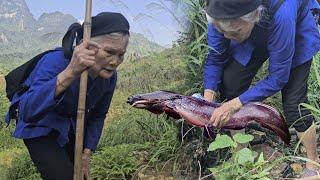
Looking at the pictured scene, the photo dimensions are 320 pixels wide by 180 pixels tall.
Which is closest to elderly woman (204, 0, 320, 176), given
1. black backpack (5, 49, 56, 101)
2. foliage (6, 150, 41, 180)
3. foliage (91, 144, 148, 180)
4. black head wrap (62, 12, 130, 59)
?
black head wrap (62, 12, 130, 59)

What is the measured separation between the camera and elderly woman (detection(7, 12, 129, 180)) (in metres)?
2.89

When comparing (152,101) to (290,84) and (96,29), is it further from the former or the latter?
(290,84)

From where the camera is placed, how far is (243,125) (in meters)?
3.48

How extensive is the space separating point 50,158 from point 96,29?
0.81m

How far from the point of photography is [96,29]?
121 inches

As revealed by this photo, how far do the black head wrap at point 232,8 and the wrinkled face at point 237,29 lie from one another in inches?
2.6

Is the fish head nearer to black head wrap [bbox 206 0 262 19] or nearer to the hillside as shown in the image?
the hillside

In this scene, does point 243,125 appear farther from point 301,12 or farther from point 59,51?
point 59,51

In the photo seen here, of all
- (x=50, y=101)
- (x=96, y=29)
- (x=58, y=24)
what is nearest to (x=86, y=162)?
(x=50, y=101)

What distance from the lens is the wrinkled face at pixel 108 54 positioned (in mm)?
3047

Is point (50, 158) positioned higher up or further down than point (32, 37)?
higher up

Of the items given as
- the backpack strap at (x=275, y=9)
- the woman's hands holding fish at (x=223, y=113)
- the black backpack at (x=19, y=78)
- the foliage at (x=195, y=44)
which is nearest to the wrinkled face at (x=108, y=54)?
the black backpack at (x=19, y=78)

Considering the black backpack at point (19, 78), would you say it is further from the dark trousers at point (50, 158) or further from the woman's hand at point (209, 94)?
the woman's hand at point (209, 94)

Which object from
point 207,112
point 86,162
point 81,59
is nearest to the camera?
point 81,59
